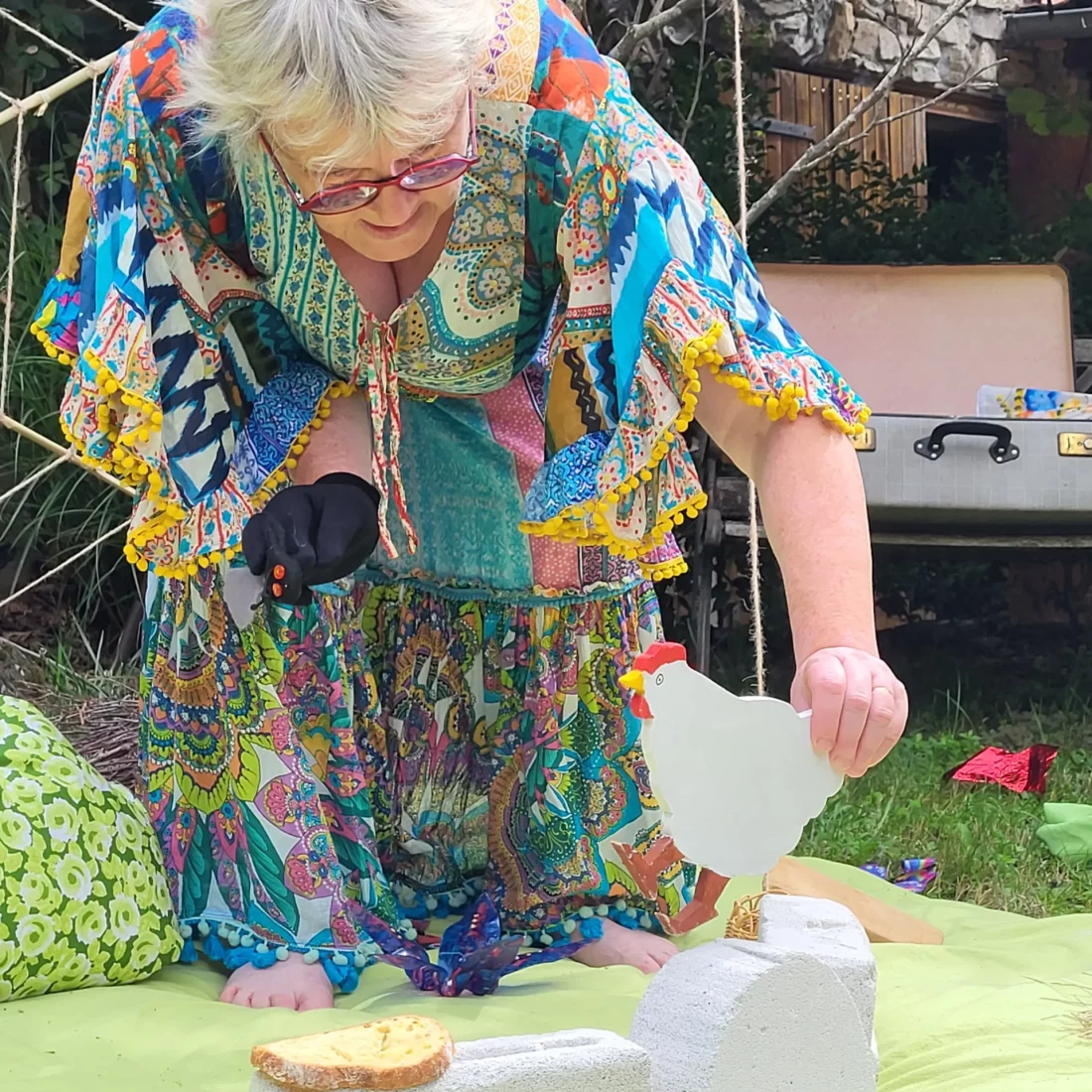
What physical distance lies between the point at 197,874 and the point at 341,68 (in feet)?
2.75

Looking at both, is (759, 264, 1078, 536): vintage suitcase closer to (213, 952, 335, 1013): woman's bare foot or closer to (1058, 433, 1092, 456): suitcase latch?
(1058, 433, 1092, 456): suitcase latch

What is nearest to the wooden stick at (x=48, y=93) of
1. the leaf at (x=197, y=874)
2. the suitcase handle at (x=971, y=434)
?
the leaf at (x=197, y=874)

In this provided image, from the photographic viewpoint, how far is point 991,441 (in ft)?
9.43

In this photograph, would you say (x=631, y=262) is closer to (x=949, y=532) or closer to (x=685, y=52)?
(x=949, y=532)

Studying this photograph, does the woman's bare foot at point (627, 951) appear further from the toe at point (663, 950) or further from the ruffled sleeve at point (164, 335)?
the ruffled sleeve at point (164, 335)

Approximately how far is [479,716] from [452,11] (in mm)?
784

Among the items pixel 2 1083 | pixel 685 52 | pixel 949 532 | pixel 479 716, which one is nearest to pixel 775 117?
pixel 685 52

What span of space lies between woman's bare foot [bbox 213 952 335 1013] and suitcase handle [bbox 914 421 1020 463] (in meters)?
1.75

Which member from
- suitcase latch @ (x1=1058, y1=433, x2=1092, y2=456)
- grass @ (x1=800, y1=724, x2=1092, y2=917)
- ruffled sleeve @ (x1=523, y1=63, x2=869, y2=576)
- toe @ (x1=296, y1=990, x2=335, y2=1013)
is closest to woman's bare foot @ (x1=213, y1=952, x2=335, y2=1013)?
toe @ (x1=296, y1=990, x2=335, y2=1013)

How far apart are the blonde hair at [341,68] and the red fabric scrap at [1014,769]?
1703 mm

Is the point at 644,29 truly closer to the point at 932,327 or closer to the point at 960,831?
the point at 932,327

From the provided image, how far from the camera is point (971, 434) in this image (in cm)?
286

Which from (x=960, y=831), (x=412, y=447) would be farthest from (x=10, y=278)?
(x=960, y=831)

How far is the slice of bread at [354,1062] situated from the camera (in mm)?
852
